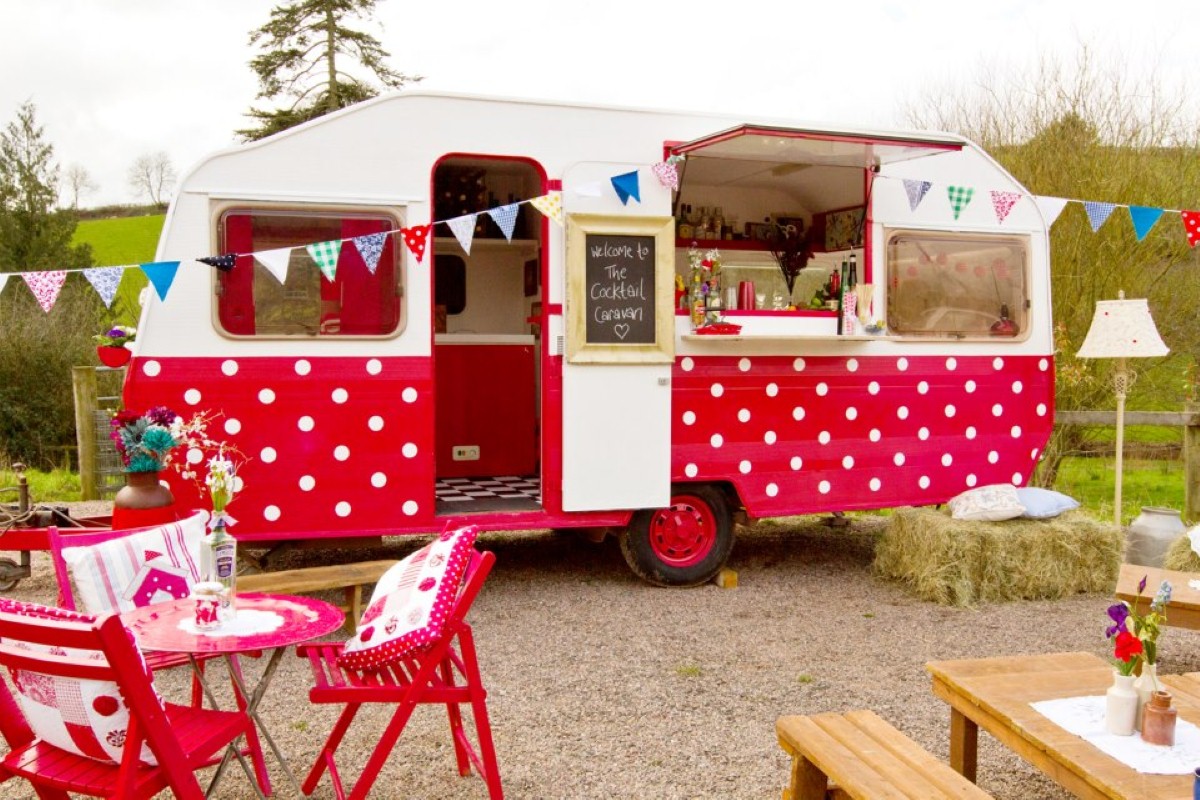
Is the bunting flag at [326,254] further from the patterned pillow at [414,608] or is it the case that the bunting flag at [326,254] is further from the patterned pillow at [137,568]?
the patterned pillow at [414,608]

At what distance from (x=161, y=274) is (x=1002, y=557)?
16.0 ft

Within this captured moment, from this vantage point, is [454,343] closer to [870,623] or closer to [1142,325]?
[870,623]

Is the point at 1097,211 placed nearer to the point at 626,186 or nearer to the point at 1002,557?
the point at 1002,557

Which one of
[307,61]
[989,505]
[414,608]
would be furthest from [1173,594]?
[307,61]

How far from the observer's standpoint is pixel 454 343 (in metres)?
7.20

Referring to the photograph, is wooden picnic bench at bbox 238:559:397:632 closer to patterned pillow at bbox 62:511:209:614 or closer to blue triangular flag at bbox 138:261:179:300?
patterned pillow at bbox 62:511:209:614

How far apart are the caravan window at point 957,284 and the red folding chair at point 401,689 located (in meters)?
3.98

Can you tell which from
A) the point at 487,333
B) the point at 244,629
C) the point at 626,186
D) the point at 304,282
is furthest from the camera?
the point at 487,333

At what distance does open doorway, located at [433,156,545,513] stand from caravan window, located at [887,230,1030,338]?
234 centimetres

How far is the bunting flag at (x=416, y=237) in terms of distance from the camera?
543 cm

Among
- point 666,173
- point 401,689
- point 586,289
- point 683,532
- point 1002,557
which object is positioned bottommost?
point 1002,557

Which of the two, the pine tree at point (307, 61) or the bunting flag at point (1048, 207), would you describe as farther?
the pine tree at point (307, 61)

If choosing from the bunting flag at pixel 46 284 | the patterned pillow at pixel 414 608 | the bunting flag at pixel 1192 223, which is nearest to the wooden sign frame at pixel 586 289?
the patterned pillow at pixel 414 608

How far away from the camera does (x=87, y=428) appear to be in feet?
32.2
